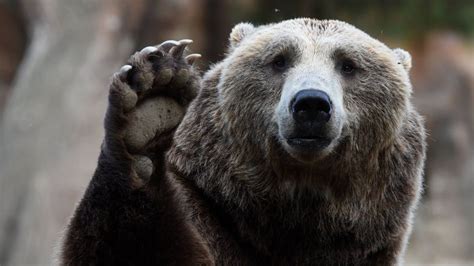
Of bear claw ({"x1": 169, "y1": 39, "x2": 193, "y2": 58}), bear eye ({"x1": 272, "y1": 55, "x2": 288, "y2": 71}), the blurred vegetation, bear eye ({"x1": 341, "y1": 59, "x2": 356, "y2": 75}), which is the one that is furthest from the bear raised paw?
the blurred vegetation

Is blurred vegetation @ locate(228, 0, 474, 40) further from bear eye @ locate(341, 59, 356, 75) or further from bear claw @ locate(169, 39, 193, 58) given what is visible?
bear claw @ locate(169, 39, 193, 58)

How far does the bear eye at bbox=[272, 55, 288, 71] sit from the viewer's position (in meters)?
5.19

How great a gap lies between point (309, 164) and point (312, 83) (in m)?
0.44

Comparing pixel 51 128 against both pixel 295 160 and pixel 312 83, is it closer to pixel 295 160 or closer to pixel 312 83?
pixel 295 160

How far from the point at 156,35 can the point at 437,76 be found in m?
5.24

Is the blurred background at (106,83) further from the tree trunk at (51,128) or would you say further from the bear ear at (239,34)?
the bear ear at (239,34)

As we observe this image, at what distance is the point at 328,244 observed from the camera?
203 inches

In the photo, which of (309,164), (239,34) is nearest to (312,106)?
(309,164)

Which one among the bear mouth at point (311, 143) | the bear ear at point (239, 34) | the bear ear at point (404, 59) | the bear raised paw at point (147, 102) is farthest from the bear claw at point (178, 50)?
the bear ear at point (404, 59)

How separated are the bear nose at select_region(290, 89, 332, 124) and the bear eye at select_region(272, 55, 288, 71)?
48 cm

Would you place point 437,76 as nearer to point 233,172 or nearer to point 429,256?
point 429,256

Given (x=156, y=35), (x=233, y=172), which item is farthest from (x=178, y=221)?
(x=156, y=35)

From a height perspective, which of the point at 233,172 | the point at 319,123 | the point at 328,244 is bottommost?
the point at 328,244

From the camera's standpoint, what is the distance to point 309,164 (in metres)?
5.00
